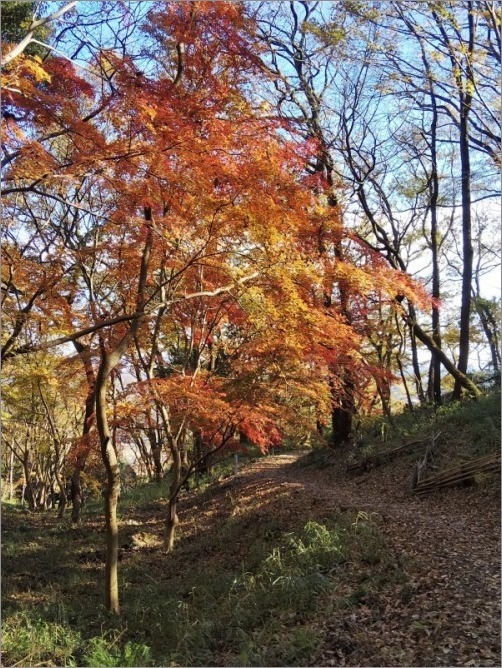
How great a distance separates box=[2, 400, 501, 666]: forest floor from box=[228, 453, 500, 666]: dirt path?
2 cm

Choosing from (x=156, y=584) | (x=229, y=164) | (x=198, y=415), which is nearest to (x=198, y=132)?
(x=229, y=164)

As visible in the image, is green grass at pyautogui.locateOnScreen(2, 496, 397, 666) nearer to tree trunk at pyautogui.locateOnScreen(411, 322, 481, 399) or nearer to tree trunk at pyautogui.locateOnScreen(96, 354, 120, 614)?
tree trunk at pyautogui.locateOnScreen(96, 354, 120, 614)

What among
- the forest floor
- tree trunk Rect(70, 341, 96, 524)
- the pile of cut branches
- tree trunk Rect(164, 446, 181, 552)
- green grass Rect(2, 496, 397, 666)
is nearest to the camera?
the forest floor

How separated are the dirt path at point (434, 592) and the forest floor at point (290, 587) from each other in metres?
0.02

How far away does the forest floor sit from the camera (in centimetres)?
436

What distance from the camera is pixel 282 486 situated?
465 inches

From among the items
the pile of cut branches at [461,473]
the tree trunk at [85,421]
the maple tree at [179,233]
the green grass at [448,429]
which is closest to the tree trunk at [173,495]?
the maple tree at [179,233]

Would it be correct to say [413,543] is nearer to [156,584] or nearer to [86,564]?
[156,584]

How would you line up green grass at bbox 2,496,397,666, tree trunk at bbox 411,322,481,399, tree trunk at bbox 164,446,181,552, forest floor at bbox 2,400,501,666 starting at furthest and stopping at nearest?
1. tree trunk at bbox 411,322,481,399
2. tree trunk at bbox 164,446,181,552
3. green grass at bbox 2,496,397,666
4. forest floor at bbox 2,400,501,666

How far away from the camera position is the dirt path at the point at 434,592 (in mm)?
4035

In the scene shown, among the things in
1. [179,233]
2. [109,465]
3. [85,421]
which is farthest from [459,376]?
[109,465]

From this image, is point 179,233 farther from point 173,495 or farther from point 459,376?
point 459,376

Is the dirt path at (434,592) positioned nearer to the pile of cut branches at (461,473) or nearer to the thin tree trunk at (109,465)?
the pile of cut branches at (461,473)

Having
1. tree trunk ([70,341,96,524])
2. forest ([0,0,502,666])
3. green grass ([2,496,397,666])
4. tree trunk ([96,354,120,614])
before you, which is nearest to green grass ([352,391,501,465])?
forest ([0,0,502,666])
